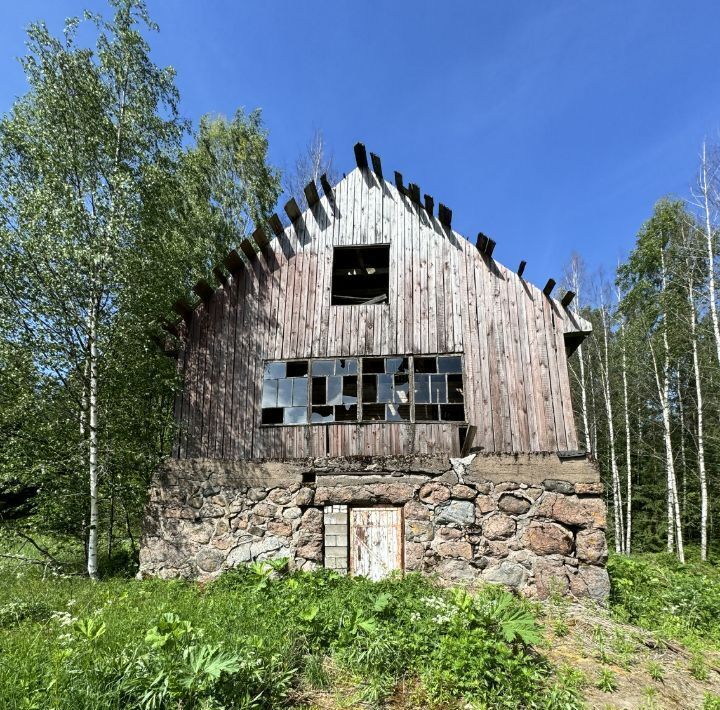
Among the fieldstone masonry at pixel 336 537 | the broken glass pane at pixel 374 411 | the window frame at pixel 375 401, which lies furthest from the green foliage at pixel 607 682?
the broken glass pane at pixel 374 411

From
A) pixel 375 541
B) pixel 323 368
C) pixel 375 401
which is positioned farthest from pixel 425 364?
pixel 375 541

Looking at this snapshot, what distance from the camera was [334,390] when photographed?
9.68m

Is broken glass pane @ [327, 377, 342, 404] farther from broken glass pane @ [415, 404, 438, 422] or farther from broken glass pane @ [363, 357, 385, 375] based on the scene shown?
broken glass pane @ [415, 404, 438, 422]

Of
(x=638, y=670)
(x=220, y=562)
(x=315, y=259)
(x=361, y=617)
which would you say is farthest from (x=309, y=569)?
(x=315, y=259)

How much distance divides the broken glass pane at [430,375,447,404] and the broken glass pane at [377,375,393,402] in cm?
83

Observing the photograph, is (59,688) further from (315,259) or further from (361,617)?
(315,259)

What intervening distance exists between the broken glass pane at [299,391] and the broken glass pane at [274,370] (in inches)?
13.1

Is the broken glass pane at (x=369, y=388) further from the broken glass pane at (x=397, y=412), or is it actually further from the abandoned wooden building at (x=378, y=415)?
the broken glass pane at (x=397, y=412)

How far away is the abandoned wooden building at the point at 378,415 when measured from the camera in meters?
8.11

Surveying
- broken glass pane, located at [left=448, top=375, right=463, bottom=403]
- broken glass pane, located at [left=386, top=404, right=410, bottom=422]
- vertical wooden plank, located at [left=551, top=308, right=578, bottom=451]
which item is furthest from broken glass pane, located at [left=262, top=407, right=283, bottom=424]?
vertical wooden plank, located at [left=551, top=308, right=578, bottom=451]

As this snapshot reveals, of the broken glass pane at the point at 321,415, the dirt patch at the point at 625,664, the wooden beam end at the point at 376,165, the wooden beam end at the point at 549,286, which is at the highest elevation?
the wooden beam end at the point at 376,165

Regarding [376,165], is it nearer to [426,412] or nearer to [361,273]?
[361,273]

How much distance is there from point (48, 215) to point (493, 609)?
34.9 feet

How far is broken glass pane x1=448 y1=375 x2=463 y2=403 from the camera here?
944 centimetres
